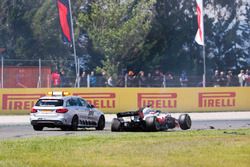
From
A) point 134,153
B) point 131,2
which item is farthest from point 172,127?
point 131,2

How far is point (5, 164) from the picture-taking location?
12.0 meters

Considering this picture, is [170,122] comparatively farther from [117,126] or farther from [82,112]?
[82,112]

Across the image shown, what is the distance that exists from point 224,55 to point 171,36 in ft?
15.4

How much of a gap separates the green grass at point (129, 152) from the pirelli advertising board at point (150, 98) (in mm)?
17442

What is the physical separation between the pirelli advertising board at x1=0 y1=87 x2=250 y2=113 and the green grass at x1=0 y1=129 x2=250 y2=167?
17442 mm

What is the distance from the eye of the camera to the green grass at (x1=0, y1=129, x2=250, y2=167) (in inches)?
483

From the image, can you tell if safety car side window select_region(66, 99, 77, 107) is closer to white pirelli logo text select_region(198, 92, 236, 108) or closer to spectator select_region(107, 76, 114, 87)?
spectator select_region(107, 76, 114, 87)

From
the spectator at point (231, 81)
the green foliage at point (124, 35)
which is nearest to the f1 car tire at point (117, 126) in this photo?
the spectator at point (231, 81)

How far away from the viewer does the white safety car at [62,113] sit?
24.0 meters

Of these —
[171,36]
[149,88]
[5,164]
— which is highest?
[171,36]

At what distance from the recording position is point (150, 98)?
36500 mm

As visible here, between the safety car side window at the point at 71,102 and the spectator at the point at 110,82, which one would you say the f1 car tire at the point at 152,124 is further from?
the spectator at the point at 110,82

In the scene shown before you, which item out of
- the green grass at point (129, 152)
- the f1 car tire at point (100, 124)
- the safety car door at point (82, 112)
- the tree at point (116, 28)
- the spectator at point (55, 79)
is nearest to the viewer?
the green grass at point (129, 152)

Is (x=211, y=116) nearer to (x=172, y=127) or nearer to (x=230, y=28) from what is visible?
(x=172, y=127)
